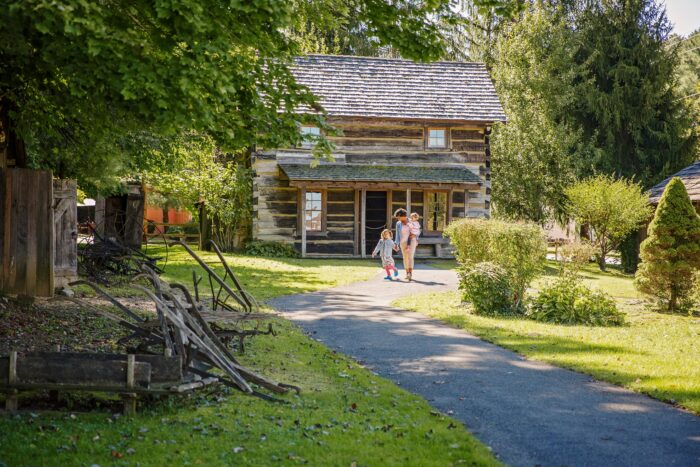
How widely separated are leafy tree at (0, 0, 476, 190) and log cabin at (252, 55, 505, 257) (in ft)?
57.2

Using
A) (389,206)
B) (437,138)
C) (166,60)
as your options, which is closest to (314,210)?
(389,206)

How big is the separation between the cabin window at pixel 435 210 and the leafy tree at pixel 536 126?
6421 millimetres

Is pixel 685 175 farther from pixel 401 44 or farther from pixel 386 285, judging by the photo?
pixel 401 44

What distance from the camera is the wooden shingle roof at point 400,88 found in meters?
A: 30.0

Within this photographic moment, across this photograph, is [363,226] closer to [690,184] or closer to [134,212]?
[134,212]

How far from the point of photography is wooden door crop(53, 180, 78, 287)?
14.4m

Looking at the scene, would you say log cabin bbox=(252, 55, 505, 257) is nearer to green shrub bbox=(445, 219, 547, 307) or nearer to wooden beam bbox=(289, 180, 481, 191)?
wooden beam bbox=(289, 180, 481, 191)

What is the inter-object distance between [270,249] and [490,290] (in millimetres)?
15152

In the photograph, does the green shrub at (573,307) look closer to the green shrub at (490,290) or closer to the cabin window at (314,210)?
the green shrub at (490,290)

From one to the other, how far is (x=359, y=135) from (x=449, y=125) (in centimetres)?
355

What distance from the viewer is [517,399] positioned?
8094 mm

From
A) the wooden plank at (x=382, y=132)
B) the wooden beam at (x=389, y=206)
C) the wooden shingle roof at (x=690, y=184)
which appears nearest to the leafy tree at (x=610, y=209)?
the wooden shingle roof at (x=690, y=184)

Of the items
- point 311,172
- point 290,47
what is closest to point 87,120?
point 290,47

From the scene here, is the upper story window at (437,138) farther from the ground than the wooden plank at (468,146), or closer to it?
farther from the ground
